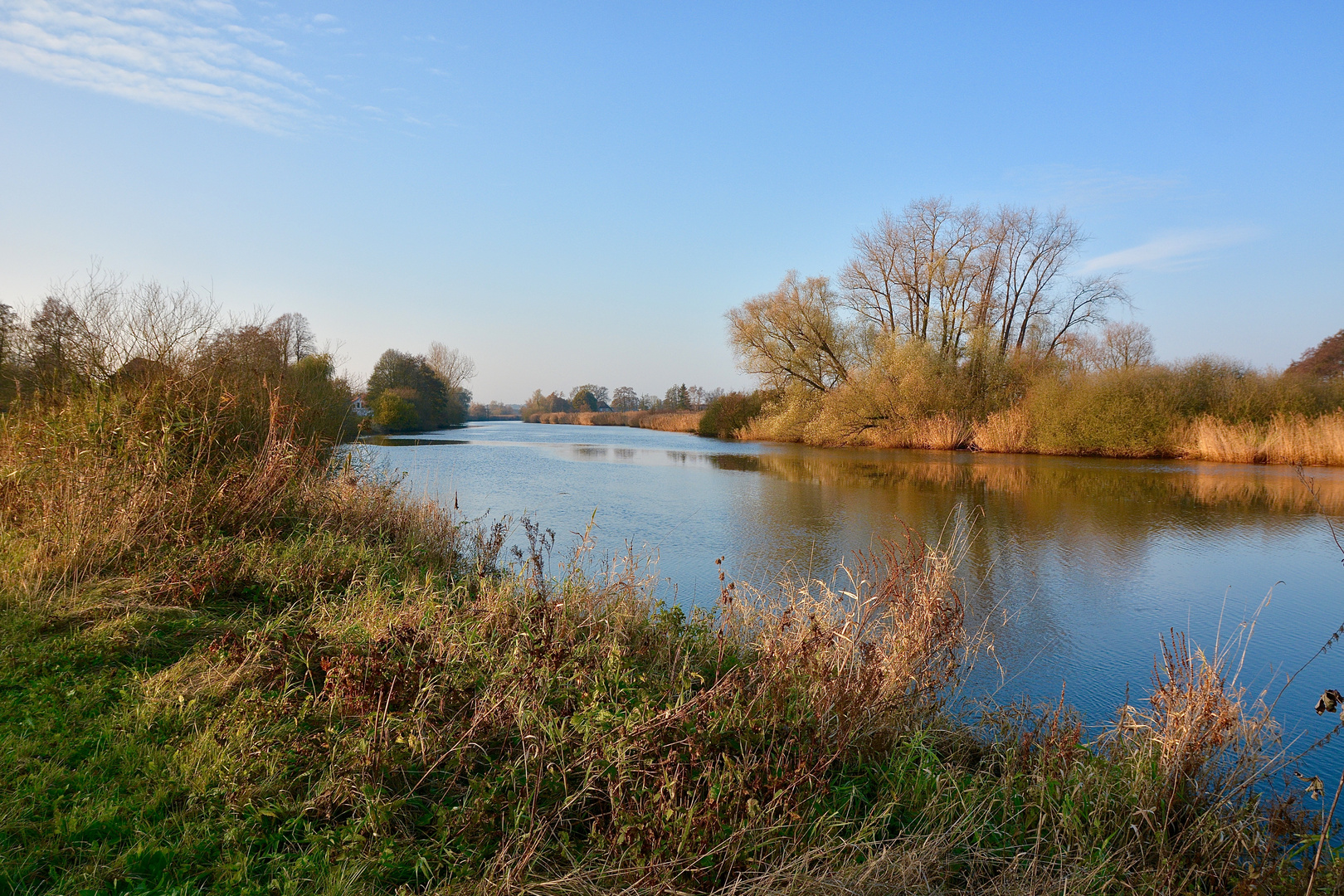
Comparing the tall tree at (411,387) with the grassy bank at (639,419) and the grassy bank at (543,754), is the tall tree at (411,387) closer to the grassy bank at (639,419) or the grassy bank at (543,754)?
the grassy bank at (639,419)

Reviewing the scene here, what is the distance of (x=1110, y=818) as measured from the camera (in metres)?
2.78

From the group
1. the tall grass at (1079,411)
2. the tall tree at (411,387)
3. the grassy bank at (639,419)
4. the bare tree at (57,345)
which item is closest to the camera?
the bare tree at (57,345)

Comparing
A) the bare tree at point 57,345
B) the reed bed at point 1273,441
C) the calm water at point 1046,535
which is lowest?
the calm water at point 1046,535

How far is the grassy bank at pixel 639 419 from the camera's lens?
43.0 meters

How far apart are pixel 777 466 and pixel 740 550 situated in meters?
11.2

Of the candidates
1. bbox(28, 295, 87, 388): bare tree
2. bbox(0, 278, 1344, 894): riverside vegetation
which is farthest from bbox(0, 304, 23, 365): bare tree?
bbox(0, 278, 1344, 894): riverside vegetation

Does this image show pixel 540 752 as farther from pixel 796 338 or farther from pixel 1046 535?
pixel 796 338

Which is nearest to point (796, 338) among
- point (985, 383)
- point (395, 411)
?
point (985, 383)

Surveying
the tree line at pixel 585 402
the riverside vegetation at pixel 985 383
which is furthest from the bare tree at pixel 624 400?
the riverside vegetation at pixel 985 383

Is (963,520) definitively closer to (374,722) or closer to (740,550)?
(740,550)

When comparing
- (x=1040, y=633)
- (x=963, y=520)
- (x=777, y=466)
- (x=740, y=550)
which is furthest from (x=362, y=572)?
(x=777, y=466)

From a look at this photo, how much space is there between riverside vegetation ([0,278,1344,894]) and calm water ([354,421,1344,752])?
1.07m

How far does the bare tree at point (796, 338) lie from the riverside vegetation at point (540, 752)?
74.0 ft

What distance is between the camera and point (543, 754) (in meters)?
2.57
